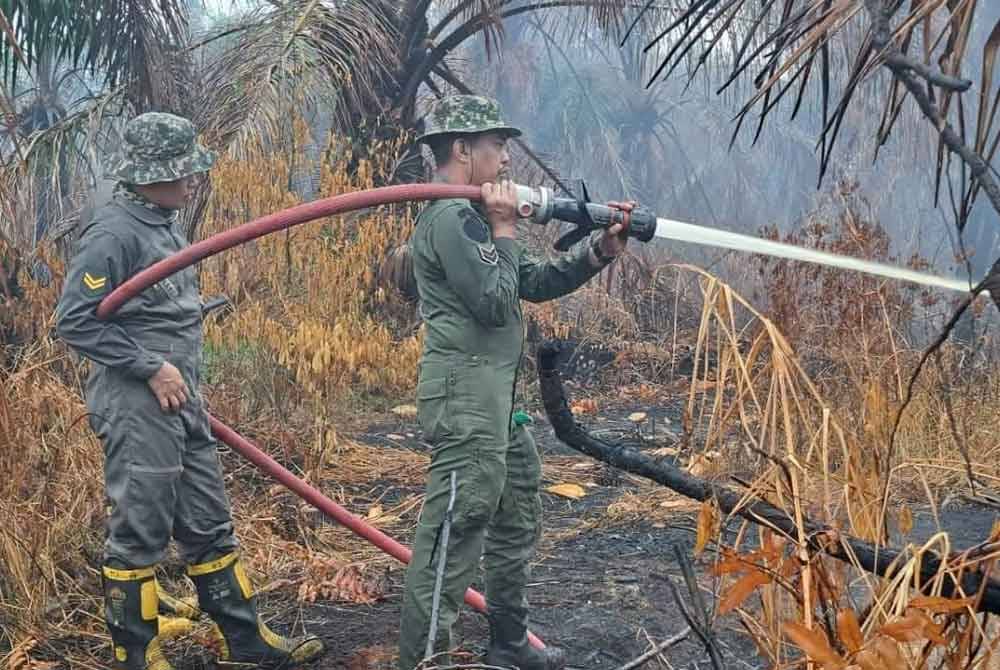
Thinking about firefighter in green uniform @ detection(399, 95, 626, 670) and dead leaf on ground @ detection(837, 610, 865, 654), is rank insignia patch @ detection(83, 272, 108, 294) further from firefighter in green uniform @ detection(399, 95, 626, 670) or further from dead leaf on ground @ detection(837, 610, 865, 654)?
dead leaf on ground @ detection(837, 610, 865, 654)

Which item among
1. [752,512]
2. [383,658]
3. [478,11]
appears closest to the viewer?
[752,512]

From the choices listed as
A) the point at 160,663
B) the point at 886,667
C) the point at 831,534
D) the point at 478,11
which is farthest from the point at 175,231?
the point at 478,11

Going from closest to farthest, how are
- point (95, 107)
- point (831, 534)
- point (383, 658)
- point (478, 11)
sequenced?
point (831, 534), point (383, 658), point (95, 107), point (478, 11)

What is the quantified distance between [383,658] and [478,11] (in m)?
6.79

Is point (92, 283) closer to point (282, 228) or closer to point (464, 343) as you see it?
point (282, 228)

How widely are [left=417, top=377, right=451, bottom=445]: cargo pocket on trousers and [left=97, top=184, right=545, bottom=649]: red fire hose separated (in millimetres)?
547

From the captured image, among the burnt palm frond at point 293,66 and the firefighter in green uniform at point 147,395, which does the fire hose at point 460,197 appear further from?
the burnt palm frond at point 293,66

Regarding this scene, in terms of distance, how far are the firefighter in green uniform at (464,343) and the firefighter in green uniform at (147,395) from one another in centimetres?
74

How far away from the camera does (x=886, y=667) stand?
126 cm

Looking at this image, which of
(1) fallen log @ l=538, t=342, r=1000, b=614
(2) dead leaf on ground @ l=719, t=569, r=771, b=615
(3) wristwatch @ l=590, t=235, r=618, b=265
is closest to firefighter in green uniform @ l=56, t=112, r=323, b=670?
(3) wristwatch @ l=590, t=235, r=618, b=265

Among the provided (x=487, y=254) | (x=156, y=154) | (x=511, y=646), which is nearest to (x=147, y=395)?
(x=156, y=154)

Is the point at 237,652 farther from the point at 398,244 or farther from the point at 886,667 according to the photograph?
the point at 398,244

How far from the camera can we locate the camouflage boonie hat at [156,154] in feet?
10.5

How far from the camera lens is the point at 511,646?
11.2 ft
